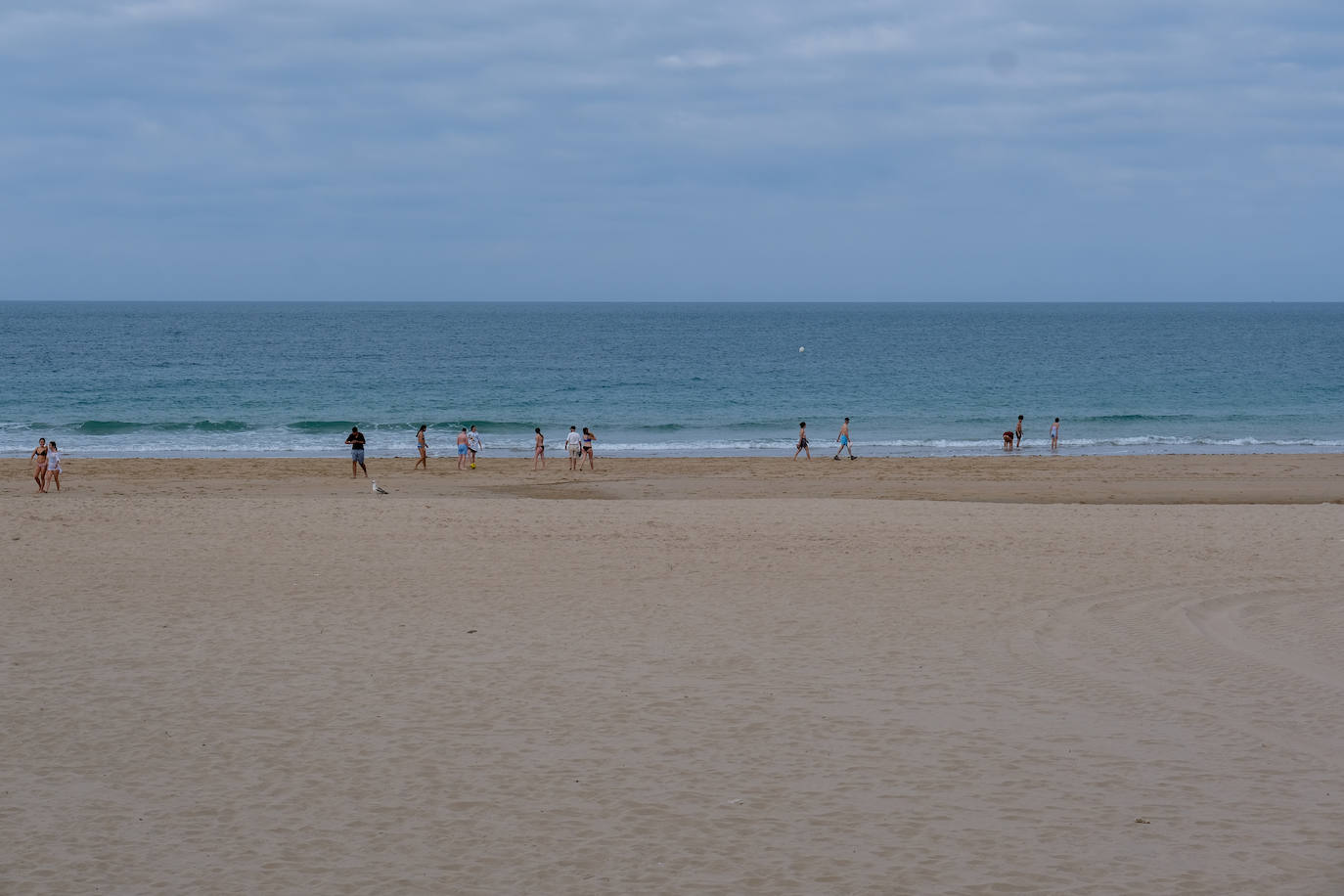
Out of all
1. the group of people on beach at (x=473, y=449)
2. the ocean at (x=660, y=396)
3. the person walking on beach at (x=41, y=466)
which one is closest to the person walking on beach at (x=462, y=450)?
the group of people on beach at (x=473, y=449)

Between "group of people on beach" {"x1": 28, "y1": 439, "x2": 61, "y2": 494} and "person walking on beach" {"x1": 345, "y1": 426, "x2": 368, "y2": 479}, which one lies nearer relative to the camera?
"group of people on beach" {"x1": 28, "y1": 439, "x2": 61, "y2": 494}

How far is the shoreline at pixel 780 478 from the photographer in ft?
74.6

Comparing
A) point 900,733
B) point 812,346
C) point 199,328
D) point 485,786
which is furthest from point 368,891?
point 199,328

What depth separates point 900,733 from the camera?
805cm

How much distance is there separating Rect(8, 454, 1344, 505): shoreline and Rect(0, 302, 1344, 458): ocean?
3441 mm

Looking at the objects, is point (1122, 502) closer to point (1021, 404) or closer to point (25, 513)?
point (25, 513)

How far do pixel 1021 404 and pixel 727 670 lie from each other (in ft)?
134

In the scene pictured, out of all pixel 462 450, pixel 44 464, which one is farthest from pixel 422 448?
pixel 44 464

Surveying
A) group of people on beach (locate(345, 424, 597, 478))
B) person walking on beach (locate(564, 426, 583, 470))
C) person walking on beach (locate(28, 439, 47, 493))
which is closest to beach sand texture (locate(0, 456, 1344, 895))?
A: person walking on beach (locate(28, 439, 47, 493))

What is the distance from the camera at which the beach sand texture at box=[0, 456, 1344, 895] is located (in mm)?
6109

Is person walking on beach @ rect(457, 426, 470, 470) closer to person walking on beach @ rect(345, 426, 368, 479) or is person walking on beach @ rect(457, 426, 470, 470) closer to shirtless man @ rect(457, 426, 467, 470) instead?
shirtless man @ rect(457, 426, 467, 470)

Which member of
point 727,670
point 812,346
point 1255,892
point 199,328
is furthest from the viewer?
point 199,328

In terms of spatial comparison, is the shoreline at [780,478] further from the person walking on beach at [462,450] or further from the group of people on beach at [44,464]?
the group of people on beach at [44,464]

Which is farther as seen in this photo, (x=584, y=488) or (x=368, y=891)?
(x=584, y=488)
